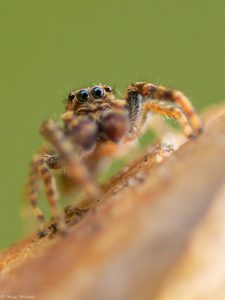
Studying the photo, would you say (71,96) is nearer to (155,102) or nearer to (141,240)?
(155,102)

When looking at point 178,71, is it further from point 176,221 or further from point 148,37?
point 176,221

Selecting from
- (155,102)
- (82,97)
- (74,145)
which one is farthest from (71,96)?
(74,145)

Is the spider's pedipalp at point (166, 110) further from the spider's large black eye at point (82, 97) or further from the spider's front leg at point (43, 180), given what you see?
the spider's front leg at point (43, 180)

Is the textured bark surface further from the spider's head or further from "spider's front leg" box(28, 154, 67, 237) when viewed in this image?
the spider's head

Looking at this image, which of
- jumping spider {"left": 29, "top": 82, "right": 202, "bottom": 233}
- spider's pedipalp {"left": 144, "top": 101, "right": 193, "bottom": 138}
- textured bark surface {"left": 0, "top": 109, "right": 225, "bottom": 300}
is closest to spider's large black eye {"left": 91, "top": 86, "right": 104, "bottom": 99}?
jumping spider {"left": 29, "top": 82, "right": 202, "bottom": 233}

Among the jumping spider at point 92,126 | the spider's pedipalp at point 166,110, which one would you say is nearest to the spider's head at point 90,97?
the jumping spider at point 92,126
